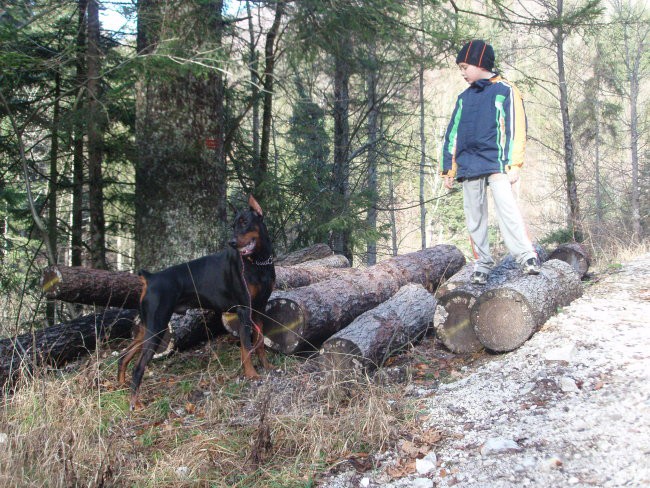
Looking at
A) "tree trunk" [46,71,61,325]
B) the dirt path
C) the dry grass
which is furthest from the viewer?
"tree trunk" [46,71,61,325]

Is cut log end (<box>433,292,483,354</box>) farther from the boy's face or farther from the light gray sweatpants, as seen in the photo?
the boy's face

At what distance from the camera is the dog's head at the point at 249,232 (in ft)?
17.4

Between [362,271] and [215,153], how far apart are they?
9.00 feet

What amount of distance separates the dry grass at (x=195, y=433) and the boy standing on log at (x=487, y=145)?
7.35ft

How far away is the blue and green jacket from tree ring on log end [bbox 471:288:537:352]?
51.6 inches

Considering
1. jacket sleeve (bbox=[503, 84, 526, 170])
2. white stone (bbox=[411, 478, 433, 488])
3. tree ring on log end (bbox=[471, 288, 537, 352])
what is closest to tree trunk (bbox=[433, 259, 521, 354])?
tree ring on log end (bbox=[471, 288, 537, 352])

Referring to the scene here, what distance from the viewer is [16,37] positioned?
6195 mm

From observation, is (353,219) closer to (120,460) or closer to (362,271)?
(362,271)

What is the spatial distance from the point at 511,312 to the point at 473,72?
2479mm

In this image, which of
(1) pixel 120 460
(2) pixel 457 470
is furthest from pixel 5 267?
(2) pixel 457 470

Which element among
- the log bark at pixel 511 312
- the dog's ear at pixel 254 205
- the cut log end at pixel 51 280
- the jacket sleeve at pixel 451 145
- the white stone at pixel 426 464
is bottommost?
the white stone at pixel 426 464

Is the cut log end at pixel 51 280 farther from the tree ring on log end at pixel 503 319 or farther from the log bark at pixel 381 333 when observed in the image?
the tree ring on log end at pixel 503 319

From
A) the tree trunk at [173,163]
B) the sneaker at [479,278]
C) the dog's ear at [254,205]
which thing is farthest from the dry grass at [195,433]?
the tree trunk at [173,163]

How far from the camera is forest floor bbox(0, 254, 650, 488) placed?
10.8 ft
